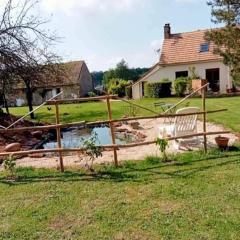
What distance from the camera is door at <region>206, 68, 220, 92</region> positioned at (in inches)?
1439

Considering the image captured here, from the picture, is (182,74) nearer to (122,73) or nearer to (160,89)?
(160,89)

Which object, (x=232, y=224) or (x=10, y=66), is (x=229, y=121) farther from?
(x=232, y=224)

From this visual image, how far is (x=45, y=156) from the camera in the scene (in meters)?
11.2

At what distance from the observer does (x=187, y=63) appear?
37.5m

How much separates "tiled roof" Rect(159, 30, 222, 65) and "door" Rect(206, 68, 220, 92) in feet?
3.71

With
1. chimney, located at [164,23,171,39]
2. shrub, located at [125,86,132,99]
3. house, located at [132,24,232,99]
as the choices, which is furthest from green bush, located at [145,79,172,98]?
chimney, located at [164,23,171,39]

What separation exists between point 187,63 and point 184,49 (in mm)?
1992

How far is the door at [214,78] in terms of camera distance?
36562mm

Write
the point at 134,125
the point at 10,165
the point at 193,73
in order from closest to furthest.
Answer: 1. the point at 10,165
2. the point at 134,125
3. the point at 193,73

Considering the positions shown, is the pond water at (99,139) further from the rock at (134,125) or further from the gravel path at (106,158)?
the gravel path at (106,158)

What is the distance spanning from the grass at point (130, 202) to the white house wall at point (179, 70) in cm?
2783

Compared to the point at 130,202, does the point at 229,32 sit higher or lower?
higher

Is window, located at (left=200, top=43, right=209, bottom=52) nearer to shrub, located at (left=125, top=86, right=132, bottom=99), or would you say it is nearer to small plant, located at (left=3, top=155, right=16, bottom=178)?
shrub, located at (left=125, top=86, right=132, bottom=99)

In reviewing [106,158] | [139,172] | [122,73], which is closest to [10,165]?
[106,158]
